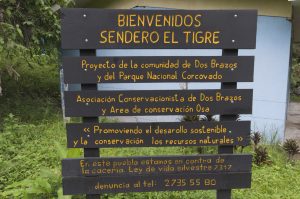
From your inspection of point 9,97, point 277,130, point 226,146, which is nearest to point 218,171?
point 226,146

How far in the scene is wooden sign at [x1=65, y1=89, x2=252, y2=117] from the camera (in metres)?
3.80

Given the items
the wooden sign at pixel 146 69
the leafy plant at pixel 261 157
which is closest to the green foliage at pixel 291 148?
the leafy plant at pixel 261 157

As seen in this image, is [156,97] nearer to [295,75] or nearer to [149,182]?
[149,182]

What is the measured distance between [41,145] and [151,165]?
9.99ft

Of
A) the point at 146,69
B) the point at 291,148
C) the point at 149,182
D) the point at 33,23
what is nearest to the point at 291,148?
the point at 291,148

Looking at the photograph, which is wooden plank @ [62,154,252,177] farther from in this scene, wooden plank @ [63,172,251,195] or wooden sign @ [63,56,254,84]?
wooden sign @ [63,56,254,84]

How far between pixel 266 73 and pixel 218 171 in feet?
13.8

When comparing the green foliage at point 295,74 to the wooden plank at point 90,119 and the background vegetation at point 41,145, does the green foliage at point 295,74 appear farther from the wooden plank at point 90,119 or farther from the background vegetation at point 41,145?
the wooden plank at point 90,119

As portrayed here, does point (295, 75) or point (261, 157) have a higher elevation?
point (295, 75)

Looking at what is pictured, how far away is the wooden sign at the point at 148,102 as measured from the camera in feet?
12.5

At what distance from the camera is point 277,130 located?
25.3ft

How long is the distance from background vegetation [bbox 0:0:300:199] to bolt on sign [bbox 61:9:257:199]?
0.80m

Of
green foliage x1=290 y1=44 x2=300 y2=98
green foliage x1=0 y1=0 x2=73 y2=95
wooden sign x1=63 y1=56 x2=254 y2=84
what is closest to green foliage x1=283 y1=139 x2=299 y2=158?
wooden sign x1=63 y1=56 x2=254 y2=84

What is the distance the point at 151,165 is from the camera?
13.0 feet
